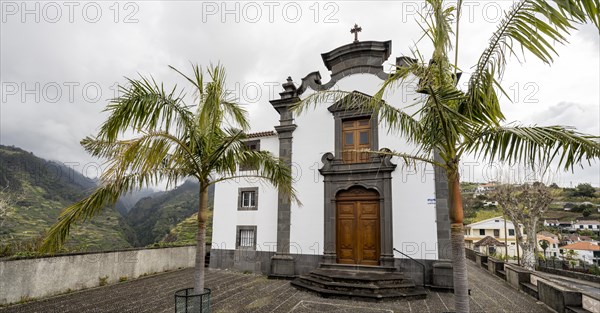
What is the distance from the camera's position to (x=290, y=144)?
12062mm

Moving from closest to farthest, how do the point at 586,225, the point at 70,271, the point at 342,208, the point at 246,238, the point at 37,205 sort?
the point at 70,271, the point at 342,208, the point at 246,238, the point at 37,205, the point at 586,225

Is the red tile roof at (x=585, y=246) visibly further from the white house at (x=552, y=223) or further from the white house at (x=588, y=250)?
the white house at (x=552, y=223)

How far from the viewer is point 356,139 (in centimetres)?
1116

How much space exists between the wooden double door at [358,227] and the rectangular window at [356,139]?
44.3 inches

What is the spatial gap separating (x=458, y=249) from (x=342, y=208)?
269 inches

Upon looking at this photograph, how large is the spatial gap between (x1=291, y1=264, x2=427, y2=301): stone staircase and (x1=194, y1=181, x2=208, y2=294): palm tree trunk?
4.07 metres

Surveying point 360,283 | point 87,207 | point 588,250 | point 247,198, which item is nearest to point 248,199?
point 247,198

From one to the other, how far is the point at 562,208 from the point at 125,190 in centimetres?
7349

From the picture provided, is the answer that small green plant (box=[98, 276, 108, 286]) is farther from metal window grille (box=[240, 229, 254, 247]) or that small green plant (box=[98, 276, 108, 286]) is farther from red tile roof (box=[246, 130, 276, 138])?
red tile roof (box=[246, 130, 276, 138])

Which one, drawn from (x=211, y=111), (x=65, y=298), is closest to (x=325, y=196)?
(x=211, y=111)

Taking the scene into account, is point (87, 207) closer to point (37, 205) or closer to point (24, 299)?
point (24, 299)

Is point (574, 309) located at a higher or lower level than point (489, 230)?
higher

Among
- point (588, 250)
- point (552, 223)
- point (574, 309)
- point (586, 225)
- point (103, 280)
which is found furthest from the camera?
point (552, 223)

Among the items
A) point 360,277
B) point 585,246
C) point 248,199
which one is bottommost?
point 585,246
